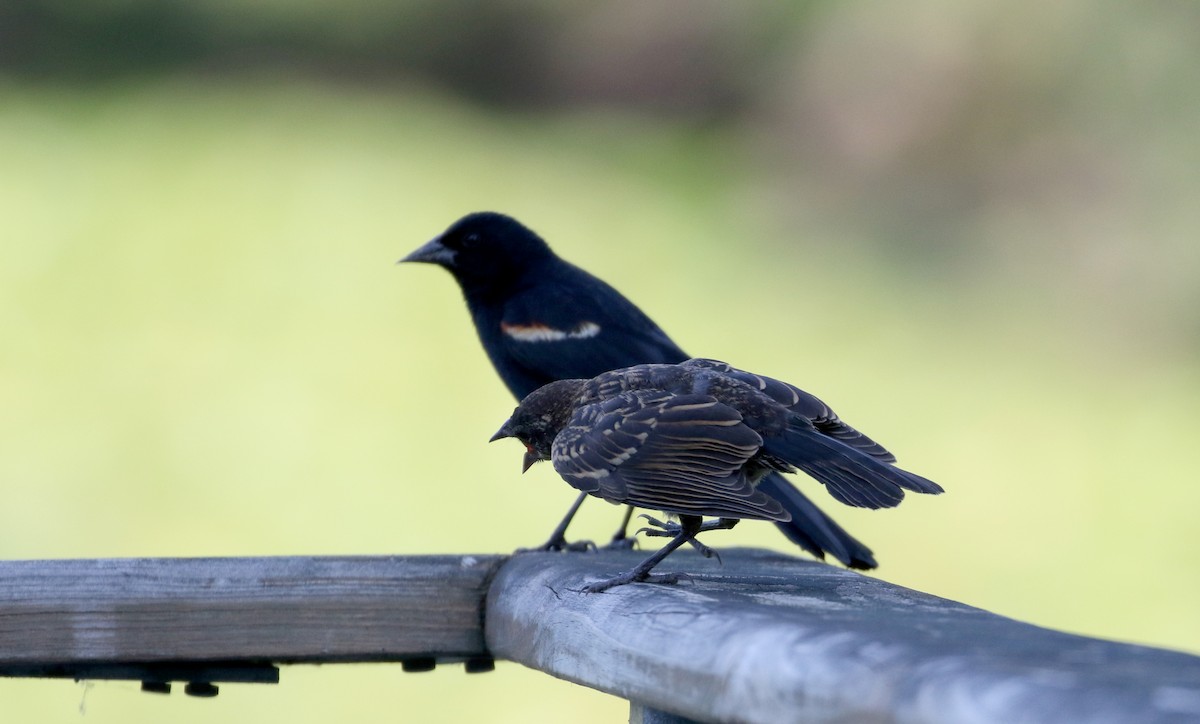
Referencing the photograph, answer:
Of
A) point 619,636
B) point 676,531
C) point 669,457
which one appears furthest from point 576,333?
point 619,636

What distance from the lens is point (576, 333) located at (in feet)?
15.6

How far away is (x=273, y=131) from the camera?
10211 millimetres

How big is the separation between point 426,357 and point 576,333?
3.94 m

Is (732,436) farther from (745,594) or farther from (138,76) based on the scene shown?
(138,76)

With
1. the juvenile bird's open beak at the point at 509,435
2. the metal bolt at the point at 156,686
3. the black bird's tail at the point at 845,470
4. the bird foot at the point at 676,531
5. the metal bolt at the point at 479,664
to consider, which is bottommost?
the metal bolt at the point at 156,686

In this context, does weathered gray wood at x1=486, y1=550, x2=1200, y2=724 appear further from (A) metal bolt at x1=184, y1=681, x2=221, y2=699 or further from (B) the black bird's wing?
(B) the black bird's wing

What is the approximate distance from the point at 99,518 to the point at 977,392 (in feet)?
14.1

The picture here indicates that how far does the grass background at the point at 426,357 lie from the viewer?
6652mm

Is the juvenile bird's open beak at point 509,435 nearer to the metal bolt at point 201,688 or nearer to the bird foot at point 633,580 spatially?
the bird foot at point 633,580

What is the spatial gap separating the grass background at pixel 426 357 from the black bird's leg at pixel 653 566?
10.4 ft

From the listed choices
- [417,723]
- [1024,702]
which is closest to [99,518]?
[417,723]

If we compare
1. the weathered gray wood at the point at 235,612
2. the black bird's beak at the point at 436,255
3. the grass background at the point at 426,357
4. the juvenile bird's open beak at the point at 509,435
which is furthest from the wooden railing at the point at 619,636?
the grass background at the point at 426,357

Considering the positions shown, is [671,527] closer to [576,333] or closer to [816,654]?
[816,654]

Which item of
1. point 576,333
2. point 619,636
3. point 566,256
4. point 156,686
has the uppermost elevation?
point 566,256
